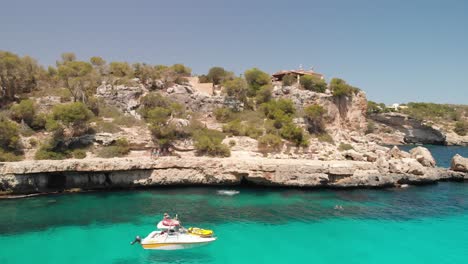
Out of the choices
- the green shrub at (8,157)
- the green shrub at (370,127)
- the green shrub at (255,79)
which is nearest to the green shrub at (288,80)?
the green shrub at (255,79)

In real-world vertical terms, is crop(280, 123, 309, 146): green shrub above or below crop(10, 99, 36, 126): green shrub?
below

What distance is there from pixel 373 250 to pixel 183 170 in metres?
16.6

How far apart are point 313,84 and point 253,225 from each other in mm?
31790

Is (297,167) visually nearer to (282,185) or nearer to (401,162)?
(282,185)

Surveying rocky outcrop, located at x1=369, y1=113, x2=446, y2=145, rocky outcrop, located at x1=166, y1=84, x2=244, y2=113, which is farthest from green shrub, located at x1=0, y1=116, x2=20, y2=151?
rocky outcrop, located at x1=369, y1=113, x2=446, y2=145

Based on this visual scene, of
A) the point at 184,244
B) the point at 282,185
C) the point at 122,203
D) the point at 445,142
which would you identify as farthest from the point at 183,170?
the point at 445,142

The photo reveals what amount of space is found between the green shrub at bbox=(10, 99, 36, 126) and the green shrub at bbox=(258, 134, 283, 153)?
23887 millimetres

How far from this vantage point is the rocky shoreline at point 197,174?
85.3 feet

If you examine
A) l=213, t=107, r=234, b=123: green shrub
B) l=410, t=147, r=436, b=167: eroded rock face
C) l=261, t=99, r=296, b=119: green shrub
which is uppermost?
l=261, t=99, r=296, b=119: green shrub

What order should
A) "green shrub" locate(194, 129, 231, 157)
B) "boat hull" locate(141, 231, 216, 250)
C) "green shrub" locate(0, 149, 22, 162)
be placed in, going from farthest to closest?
"green shrub" locate(194, 129, 231, 157), "green shrub" locate(0, 149, 22, 162), "boat hull" locate(141, 231, 216, 250)

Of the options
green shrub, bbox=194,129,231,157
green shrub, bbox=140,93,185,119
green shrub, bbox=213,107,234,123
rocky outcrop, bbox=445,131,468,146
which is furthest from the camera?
rocky outcrop, bbox=445,131,468,146

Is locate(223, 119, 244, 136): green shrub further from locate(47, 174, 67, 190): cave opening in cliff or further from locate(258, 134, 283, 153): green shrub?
locate(47, 174, 67, 190): cave opening in cliff

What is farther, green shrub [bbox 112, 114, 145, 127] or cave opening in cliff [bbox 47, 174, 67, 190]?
green shrub [bbox 112, 114, 145, 127]

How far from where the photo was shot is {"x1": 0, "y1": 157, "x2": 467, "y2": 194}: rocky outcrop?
85.9ft
